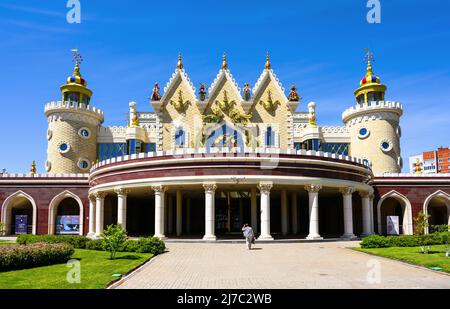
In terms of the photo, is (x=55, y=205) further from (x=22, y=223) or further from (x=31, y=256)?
(x=31, y=256)

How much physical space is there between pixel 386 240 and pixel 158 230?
19.5m

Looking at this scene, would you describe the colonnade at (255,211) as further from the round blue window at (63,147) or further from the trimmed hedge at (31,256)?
the trimmed hedge at (31,256)

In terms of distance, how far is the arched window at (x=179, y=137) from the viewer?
56.4 metres

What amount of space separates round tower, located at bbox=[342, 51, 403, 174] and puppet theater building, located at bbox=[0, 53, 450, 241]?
0.15 m

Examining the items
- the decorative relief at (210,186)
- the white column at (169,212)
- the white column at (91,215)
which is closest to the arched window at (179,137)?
the white column at (169,212)

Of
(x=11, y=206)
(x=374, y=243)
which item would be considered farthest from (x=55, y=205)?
(x=374, y=243)

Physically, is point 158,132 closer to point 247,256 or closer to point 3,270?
point 247,256

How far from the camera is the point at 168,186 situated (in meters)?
38.3

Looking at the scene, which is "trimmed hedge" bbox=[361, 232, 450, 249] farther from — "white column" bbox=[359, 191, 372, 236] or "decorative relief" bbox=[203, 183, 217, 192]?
"decorative relief" bbox=[203, 183, 217, 192]

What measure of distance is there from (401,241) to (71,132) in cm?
4556

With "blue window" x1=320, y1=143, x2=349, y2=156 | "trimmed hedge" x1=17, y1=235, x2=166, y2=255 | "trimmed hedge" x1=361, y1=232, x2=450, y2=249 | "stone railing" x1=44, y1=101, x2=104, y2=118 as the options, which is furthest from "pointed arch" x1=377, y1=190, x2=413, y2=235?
"stone railing" x1=44, y1=101, x2=104, y2=118
